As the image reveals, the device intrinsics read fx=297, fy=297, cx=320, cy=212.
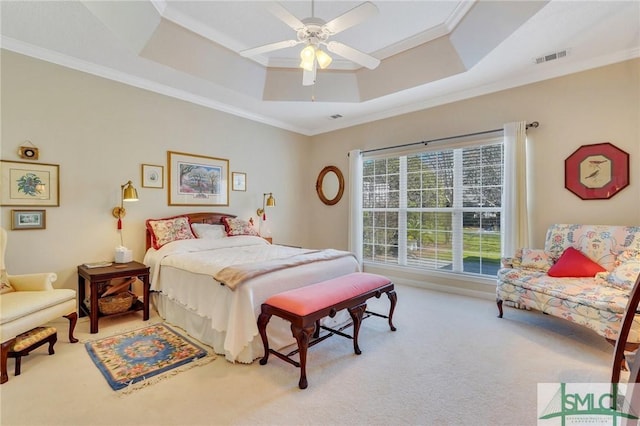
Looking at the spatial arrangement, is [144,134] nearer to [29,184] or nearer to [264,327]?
[29,184]

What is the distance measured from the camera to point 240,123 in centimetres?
495

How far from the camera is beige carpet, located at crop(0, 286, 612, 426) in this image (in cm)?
176

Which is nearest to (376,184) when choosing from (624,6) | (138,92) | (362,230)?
(362,230)

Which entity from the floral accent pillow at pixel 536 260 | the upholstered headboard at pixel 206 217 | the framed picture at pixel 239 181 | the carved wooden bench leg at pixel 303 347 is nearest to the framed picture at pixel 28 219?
the upholstered headboard at pixel 206 217

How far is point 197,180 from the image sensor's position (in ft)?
14.4

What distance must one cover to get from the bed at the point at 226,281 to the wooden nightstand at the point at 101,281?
153 millimetres

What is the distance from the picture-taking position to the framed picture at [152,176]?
386cm

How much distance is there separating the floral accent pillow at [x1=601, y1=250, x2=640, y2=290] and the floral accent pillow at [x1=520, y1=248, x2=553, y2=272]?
488mm

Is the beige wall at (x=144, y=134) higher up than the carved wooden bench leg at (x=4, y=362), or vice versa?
the beige wall at (x=144, y=134)

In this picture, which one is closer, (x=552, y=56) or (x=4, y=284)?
(x=4, y=284)

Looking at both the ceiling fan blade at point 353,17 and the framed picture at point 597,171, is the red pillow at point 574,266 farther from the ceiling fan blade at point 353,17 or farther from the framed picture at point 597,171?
the ceiling fan blade at point 353,17

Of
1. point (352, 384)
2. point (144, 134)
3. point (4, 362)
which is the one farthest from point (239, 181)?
point (352, 384)

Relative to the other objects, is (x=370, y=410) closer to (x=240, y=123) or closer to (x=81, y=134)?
(x=81, y=134)

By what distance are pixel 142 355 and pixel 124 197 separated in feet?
6.16
